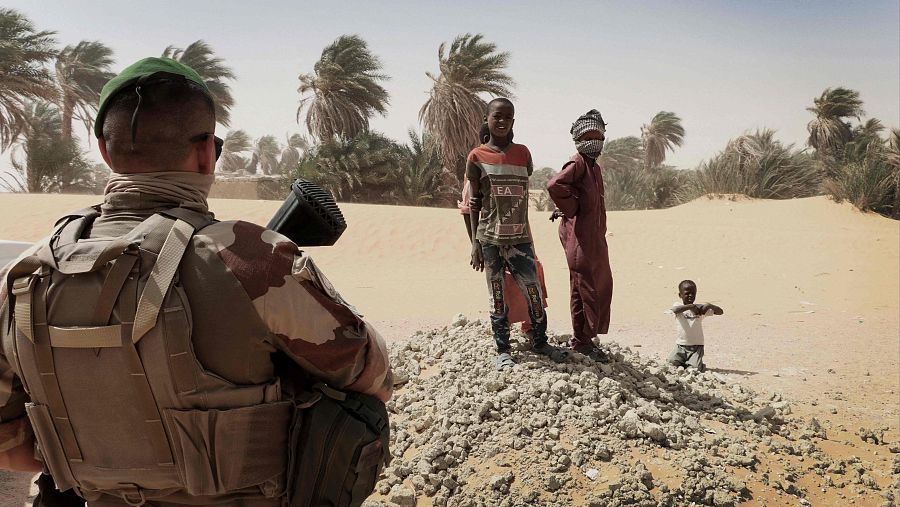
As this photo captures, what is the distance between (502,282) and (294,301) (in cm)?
336

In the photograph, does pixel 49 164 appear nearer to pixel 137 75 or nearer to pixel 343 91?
pixel 343 91

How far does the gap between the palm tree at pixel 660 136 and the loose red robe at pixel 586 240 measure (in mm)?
31807

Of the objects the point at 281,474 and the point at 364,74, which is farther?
the point at 364,74

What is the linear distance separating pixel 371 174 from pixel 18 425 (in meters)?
22.5

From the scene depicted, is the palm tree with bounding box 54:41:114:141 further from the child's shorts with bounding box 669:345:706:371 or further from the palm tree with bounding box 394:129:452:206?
the child's shorts with bounding box 669:345:706:371

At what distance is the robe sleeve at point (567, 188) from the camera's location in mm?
4677

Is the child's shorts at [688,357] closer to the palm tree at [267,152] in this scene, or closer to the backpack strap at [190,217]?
the backpack strap at [190,217]

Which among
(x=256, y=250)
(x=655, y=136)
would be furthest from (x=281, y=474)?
(x=655, y=136)

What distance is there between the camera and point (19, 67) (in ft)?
67.5

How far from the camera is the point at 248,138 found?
4103 centimetres

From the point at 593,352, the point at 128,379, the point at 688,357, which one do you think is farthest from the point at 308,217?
the point at 688,357

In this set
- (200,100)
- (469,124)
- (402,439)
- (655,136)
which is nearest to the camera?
(200,100)

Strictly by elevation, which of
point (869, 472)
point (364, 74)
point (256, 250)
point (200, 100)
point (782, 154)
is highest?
point (364, 74)

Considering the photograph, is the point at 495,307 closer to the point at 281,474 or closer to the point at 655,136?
the point at 281,474
